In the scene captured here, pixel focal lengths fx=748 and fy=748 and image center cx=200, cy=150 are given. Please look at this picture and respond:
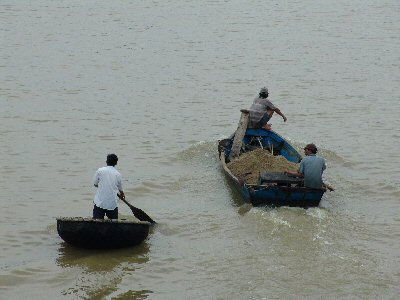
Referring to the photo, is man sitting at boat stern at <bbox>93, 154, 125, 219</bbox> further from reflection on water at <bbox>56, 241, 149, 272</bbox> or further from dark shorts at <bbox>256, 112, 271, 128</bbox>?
dark shorts at <bbox>256, 112, 271, 128</bbox>

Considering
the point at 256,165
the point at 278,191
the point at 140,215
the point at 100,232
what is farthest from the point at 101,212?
the point at 256,165

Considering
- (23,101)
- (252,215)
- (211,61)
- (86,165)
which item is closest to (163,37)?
(211,61)

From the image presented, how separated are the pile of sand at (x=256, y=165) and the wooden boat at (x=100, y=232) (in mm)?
3825

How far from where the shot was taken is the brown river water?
12938 mm

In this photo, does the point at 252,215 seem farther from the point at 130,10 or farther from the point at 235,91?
the point at 130,10

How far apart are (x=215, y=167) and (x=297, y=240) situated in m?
5.18

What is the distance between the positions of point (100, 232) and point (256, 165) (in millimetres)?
5020

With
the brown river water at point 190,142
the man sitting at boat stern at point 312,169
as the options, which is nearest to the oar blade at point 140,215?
the brown river water at point 190,142

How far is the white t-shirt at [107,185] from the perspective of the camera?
13.1 metres

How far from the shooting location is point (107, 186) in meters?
13.2

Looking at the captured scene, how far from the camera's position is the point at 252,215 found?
15.4m

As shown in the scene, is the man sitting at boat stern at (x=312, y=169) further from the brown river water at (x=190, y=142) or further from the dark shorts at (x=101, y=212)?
the dark shorts at (x=101, y=212)

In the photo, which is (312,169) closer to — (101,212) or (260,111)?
(260,111)

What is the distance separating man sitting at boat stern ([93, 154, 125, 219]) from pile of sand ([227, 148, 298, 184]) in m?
4.04
